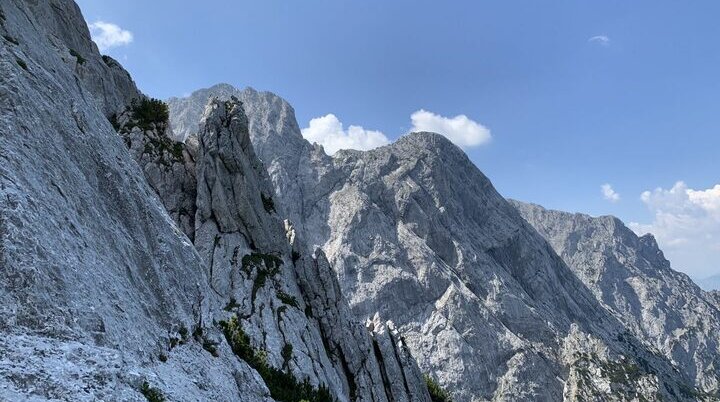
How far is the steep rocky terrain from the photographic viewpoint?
13.6 metres

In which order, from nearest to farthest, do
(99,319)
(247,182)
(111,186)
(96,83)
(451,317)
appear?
(99,319), (111,186), (96,83), (247,182), (451,317)

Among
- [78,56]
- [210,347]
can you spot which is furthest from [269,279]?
[78,56]

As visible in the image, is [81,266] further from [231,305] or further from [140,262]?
[231,305]

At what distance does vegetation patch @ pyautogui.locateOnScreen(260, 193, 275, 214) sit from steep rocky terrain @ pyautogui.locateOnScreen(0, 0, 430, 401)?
11.6 meters

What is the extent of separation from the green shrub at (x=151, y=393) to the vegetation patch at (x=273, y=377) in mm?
12963

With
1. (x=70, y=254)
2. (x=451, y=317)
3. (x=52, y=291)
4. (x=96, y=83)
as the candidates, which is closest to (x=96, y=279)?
(x=70, y=254)

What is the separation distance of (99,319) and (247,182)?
146ft

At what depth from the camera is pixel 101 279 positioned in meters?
17.6

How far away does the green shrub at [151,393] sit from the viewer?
15023 millimetres

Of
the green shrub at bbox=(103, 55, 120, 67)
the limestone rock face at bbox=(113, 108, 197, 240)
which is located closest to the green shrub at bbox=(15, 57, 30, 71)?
the limestone rock face at bbox=(113, 108, 197, 240)

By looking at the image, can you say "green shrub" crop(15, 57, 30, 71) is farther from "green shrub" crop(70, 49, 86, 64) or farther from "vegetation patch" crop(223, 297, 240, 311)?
"green shrub" crop(70, 49, 86, 64)

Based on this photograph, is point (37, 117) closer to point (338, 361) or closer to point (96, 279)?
point (96, 279)

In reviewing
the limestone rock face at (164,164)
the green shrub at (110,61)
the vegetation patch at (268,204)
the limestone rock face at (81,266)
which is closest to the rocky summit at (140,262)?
the limestone rock face at (81,266)

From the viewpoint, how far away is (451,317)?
19450 cm
